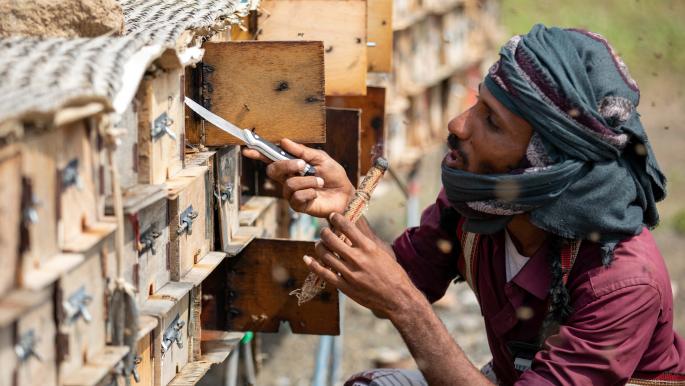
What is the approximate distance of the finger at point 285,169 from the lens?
9.91 feet

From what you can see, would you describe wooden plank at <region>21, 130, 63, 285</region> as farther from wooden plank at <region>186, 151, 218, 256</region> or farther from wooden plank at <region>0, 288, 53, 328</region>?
wooden plank at <region>186, 151, 218, 256</region>

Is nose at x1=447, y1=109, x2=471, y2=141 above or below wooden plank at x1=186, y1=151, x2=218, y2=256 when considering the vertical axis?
above

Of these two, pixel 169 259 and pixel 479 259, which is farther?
pixel 479 259

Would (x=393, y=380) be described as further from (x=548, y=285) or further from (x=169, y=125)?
(x=169, y=125)

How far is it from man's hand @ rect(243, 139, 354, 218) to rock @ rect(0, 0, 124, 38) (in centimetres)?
63

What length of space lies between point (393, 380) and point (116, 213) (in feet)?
4.81

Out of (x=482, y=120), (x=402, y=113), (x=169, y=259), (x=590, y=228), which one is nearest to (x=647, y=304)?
(x=590, y=228)

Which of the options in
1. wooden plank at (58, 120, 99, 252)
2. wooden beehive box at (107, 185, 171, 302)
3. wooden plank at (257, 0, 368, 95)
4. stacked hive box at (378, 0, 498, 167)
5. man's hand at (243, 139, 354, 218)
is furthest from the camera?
stacked hive box at (378, 0, 498, 167)

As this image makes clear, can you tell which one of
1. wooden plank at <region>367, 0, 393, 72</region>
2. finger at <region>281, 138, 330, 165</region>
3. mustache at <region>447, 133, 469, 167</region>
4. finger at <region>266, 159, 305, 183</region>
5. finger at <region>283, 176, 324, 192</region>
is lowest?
finger at <region>283, 176, 324, 192</region>

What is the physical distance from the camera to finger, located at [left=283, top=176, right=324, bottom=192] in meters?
3.03

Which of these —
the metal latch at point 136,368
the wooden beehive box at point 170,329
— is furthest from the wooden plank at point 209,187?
the metal latch at point 136,368

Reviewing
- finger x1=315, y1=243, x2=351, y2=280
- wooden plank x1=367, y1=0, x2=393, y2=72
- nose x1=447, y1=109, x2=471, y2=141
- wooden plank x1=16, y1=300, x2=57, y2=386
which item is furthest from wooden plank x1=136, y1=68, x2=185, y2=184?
wooden plank x1=367, y1=0, x2=393, y2=72

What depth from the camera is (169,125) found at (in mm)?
2625

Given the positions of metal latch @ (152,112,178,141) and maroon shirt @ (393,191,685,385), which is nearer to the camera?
metal latch @ (152,112,178,141)
